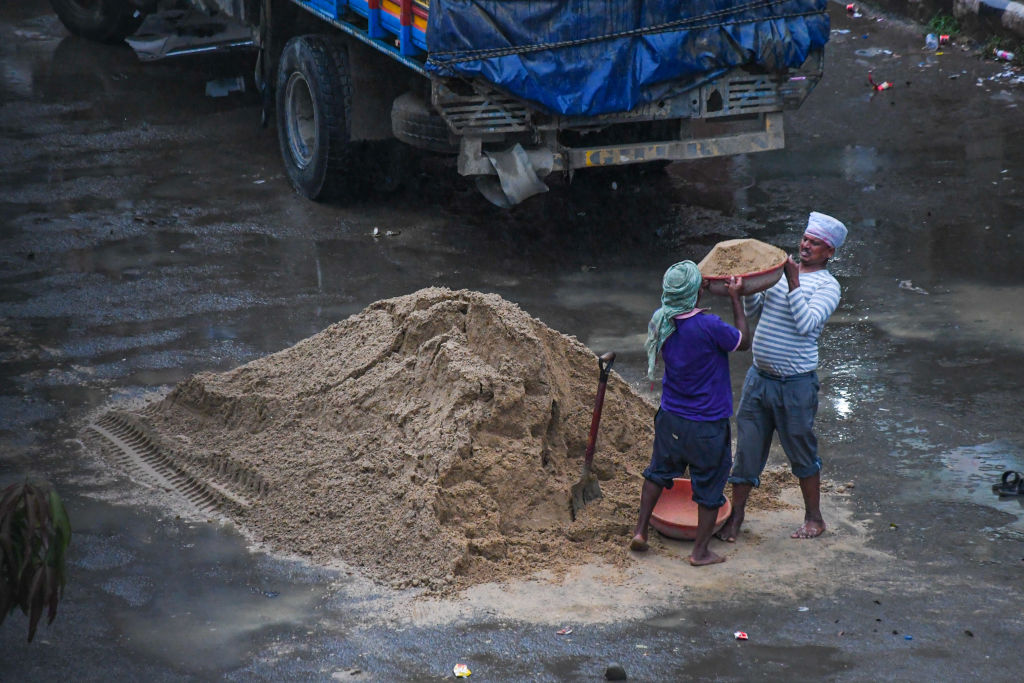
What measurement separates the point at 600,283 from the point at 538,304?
608mm

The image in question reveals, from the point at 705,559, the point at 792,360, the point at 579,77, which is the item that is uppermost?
the point at 579,77

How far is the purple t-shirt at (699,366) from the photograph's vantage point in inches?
200

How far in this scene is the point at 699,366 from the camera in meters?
5.11

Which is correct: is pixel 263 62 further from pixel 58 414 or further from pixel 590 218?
pixel 58 414

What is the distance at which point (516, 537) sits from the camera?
545 centimetres

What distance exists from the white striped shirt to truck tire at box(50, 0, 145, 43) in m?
11.2

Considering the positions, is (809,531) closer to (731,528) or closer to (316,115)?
(731,528)

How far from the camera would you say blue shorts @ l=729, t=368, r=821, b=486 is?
530cm

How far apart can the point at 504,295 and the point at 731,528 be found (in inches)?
136

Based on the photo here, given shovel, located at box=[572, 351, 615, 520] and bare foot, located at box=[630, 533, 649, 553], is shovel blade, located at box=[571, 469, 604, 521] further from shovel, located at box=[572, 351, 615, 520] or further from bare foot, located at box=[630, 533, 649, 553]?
bare foot, located at box=[630, 533, 649, 553]

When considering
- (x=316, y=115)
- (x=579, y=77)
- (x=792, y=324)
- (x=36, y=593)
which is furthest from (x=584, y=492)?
(x=316, y=115)

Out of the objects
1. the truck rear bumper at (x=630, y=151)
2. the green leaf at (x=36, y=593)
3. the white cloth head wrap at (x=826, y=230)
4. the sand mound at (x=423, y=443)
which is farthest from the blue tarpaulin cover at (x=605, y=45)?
the green leaf at (x=36, y=593)

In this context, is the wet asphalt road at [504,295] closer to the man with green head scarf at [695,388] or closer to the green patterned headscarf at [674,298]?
the man with green head scarf at [695,388]

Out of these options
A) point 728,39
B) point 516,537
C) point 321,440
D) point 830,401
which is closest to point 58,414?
point 321,440
